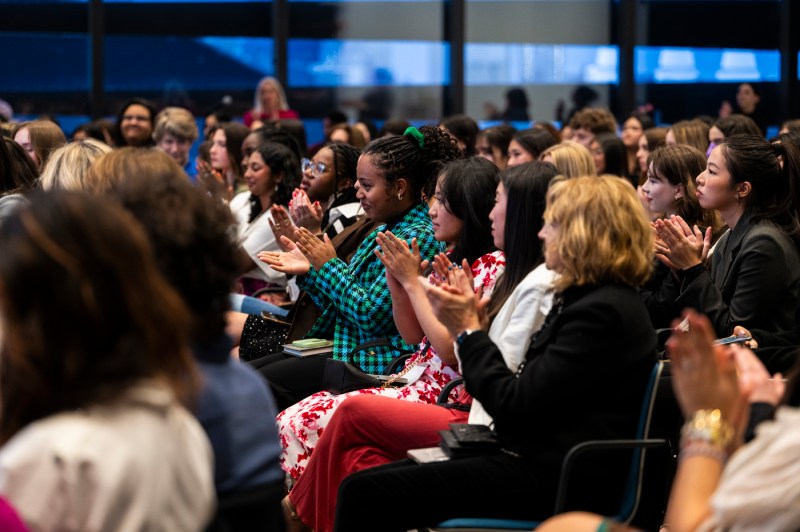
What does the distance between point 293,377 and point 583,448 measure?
1.83 meters

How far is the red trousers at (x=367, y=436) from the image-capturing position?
301 cm

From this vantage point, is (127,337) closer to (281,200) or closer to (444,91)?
(281,200)

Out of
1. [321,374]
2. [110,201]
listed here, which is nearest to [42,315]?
[110,201]

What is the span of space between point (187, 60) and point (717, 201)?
305 inches

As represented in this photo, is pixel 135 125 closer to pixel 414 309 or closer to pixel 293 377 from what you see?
pixel 293 377

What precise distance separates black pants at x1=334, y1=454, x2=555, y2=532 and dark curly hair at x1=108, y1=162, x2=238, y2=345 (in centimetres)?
99

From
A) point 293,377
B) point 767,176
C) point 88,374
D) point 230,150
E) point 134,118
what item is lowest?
point 293,377

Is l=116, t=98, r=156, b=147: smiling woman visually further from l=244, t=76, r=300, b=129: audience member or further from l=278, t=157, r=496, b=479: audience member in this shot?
l=278, t=157, r=496, b=479: audience member

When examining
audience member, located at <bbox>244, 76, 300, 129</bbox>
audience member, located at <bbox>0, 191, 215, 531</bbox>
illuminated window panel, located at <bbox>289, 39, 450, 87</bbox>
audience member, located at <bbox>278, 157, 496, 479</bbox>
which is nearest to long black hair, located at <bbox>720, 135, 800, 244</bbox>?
audience member, located at <bbox>278, 157, 496, 479</bbox>

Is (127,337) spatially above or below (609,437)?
above

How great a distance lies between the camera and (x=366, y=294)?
3760mm

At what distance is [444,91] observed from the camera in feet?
36.8

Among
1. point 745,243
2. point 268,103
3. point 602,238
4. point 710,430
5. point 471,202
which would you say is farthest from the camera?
point 268,103

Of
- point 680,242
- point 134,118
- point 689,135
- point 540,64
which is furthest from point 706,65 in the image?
point 680,242
